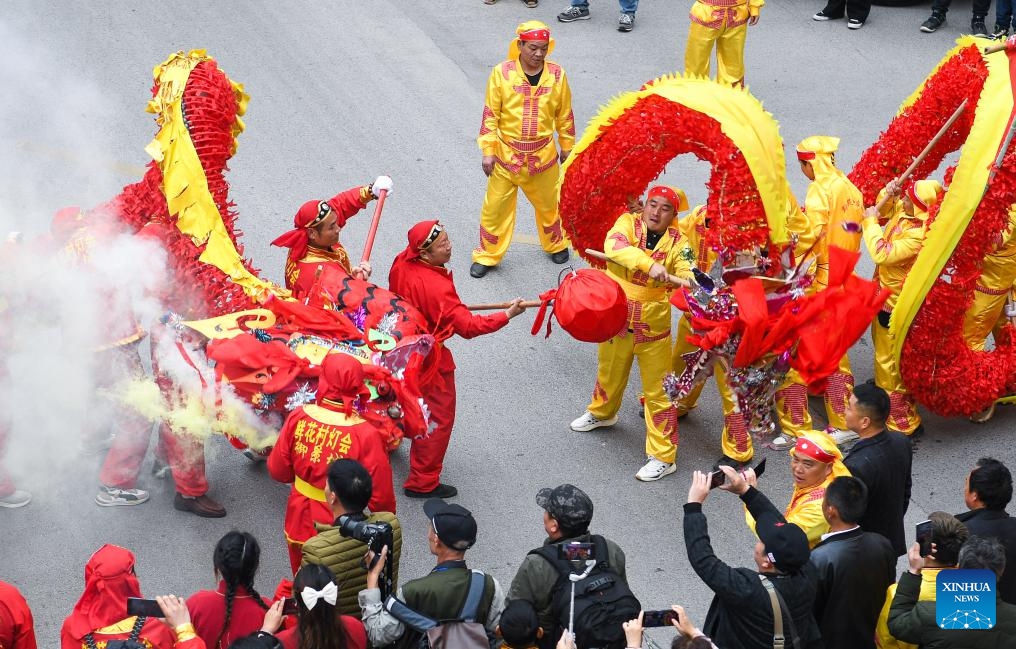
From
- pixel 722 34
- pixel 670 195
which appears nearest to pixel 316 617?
pixel 670 195

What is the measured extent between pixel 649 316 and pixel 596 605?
2639mm

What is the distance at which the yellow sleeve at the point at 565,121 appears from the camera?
8.55 meters

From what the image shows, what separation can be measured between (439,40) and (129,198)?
20.3 feet

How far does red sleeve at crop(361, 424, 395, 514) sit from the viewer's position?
5355mm

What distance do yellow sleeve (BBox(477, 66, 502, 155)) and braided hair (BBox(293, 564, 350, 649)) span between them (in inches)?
195

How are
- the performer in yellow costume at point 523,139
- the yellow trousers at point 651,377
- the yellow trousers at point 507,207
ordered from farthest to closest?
the yellow trousers at point 507,207 < the performer in yellow costume at point 523,139 < the yellow trousers at point 651,377

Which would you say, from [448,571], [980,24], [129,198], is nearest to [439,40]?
[980,24]

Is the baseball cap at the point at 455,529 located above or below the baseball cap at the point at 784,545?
below

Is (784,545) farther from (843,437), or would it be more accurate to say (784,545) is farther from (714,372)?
(843,437)

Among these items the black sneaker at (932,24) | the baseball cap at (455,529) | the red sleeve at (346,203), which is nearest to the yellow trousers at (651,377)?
the red sleeve at (346,203)

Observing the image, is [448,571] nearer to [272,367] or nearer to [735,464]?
[272,367]

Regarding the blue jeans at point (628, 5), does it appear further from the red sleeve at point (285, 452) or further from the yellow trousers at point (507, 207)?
the red sleeve at point (285, 452)

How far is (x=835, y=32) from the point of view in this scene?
12.4 metres

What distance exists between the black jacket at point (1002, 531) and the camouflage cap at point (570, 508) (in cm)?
166
